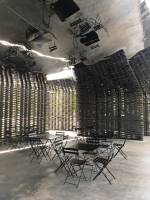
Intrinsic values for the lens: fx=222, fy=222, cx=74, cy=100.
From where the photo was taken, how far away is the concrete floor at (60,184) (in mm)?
4105

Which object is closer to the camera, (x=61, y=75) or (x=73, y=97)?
(x=61, y=75)

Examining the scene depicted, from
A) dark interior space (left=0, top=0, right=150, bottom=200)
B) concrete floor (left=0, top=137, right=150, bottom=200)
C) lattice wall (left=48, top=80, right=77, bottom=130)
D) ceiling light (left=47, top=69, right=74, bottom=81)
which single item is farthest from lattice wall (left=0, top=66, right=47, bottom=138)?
concrete floor (left=0, top=137, right=150, bottom=200)

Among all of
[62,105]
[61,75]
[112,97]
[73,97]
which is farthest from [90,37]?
[62,105]

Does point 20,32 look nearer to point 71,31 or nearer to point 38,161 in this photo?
point 71,31

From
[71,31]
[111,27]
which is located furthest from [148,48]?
[71,31]

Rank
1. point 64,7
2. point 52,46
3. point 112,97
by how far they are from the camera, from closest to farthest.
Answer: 1. point 64,7
2. point 52,46
3. point 112,97

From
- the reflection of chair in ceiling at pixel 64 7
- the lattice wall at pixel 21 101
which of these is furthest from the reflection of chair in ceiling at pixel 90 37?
the lattice wall at pixel 21 101

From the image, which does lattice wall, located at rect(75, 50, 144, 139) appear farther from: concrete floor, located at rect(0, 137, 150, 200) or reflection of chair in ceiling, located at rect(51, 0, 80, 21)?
reflection of chair in ceiling, located at rect(51, 0, 80, 21)

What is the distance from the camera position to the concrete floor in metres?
4.11

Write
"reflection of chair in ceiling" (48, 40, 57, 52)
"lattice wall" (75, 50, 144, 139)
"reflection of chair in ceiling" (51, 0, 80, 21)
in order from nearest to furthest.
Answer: "reflection of chair in ceiling" (51, 0, 80, 21), "reflection of chair in ceiling" (48, 40, 57, 52), "lattice wall" (75, 50, 144, 139)

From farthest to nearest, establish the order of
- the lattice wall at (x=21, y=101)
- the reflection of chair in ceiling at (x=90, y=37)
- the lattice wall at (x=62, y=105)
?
the lattice wall at (x=62, y=105) < the lattice wall at (x=21, y=101) < the reflection of chair in ceiling at (x=90, y=37)

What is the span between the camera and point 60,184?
4.76 meters

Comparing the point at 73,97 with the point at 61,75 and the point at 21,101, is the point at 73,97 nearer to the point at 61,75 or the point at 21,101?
the point at 61,75

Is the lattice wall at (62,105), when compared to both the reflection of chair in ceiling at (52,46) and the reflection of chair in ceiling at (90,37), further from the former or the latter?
the reflection of chair in ceiling at (90,37)
